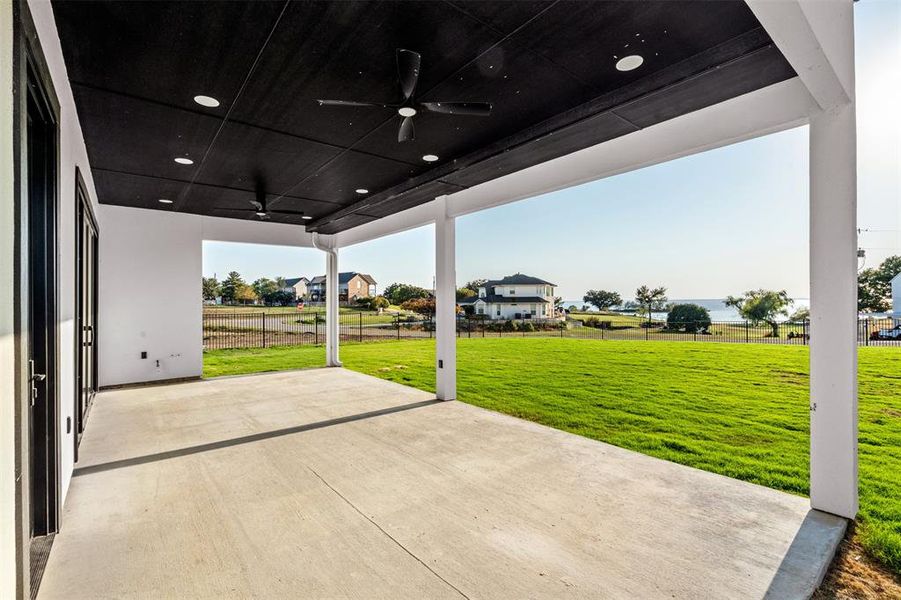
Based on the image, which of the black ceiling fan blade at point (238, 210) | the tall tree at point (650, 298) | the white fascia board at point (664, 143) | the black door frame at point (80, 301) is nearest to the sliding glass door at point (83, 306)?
the black door frame at point (80, 301)

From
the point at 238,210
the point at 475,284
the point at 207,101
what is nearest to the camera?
the point at 207,101

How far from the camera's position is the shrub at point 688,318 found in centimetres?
1339

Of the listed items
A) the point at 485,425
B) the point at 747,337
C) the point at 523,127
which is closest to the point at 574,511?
the point at 485,425

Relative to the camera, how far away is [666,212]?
41.3ft

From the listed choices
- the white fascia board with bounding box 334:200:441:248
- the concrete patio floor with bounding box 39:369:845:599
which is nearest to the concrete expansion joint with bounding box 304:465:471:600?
the concrete patio floor with bounding box 39:369:845:599

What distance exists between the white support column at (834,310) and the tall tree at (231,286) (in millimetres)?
14005

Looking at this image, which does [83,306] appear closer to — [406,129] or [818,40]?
[406,129]

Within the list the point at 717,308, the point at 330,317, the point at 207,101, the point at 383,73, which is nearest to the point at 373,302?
the point at 330,317

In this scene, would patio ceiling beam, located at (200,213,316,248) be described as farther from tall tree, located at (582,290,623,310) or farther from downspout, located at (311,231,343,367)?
tall tree, located at (582,290,623,310)

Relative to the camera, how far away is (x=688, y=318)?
13992mm

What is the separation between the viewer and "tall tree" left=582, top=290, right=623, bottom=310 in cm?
1734

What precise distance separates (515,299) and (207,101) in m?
23.5

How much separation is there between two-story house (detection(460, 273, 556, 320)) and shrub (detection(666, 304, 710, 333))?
10325 mm

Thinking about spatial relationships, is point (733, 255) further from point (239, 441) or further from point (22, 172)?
point (22, 172)
